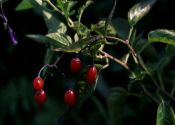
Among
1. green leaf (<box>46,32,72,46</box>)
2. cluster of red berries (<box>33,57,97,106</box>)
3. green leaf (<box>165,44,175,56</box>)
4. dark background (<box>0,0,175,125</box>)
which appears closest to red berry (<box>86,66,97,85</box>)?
cluster of red berries (<box>33,57,97,106</box>)

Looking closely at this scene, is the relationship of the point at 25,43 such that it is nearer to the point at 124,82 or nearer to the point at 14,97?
the point at 14,97

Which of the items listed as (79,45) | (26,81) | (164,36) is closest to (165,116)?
(164,36)

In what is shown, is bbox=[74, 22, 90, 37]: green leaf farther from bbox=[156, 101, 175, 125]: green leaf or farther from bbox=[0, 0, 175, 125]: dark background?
bbox=[0, 0, 175, 125]: dark background

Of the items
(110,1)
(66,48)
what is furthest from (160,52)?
(66,48)

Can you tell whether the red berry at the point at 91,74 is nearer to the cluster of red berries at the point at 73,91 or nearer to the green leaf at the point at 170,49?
the cluster of red berries at the point at 73,91

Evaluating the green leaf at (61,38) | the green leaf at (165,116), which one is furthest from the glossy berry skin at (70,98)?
the green leaf at (165,116)

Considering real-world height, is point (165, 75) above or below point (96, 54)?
below
